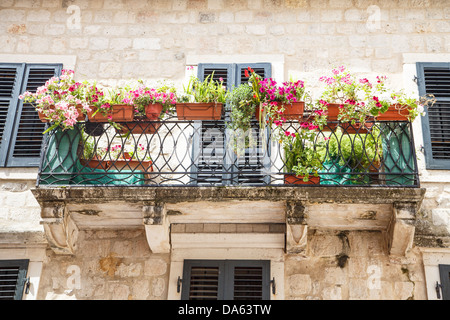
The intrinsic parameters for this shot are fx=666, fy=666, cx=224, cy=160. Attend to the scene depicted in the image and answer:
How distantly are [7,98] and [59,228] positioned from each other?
2000 millimetres

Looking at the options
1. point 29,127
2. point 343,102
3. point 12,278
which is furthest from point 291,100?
point 12,278

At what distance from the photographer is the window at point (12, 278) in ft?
21.5

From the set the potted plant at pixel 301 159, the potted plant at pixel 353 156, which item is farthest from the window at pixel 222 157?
the potted plant at pixel 353 156

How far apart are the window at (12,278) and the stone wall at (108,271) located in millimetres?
194

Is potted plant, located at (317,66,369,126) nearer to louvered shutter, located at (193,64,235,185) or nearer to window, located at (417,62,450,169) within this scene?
window, located at (417,62,450,169)

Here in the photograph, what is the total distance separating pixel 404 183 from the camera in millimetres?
6367

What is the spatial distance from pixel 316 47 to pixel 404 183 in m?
2.28

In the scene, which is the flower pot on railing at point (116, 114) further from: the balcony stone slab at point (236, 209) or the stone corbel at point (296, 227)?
the stone corbel at point (296, 227)

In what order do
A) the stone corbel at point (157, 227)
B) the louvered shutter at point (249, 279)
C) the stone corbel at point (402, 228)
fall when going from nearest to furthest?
the stone corbel at point (402, 228), the stone corbel at point (157, 227), the louvered shutter at point (249, 279)
